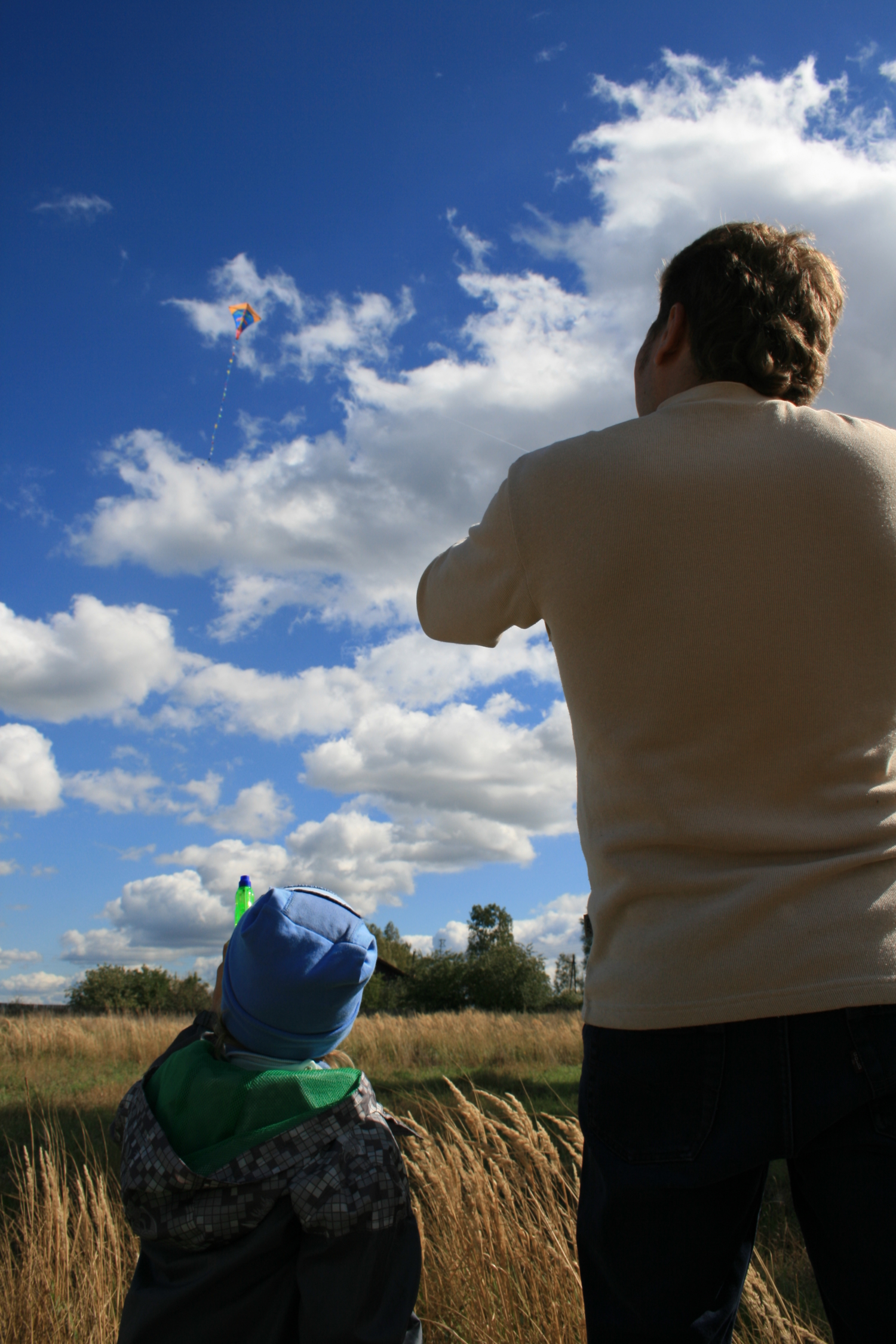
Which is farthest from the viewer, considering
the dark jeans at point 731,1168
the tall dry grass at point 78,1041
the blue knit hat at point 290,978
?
the tall dry grass at point 78,1041

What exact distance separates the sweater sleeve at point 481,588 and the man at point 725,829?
0.03 feet

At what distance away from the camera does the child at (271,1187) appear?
59.8 inches

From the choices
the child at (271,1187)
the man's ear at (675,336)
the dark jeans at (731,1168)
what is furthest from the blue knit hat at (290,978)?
the man's ear at (675,336)

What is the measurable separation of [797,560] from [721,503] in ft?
0.41

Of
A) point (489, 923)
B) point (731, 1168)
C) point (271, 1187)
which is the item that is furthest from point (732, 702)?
point (489, 923)

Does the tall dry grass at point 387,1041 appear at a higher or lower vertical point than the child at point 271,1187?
lower

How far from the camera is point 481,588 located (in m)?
1.36

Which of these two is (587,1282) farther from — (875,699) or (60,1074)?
A: (60,1074)

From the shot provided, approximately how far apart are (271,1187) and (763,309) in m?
1.70

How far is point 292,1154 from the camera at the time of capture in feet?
5.14

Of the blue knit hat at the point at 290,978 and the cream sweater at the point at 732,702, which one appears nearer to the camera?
the cream sweater at the point at 732,702

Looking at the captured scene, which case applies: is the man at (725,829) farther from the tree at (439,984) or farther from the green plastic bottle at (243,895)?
the tree at (439,984)

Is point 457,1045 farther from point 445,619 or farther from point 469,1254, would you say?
point 445,619

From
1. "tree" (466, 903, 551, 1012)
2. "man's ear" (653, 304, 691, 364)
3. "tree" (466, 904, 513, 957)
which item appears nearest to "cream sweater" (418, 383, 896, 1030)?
"man's ear" (653, 304, 691, 364)
